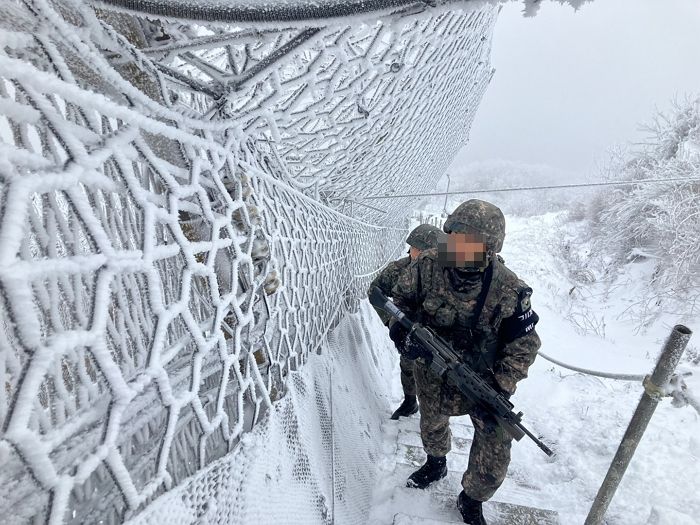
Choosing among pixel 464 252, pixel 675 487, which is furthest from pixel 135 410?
pixel 675 487

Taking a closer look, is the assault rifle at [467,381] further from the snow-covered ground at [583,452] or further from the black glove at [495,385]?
the snow-covered ground at [583,452]

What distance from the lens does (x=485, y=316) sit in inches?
75.3

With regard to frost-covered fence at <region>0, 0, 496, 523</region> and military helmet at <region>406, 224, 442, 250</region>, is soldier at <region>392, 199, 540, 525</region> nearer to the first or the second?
frost-covered fence at <region>0, 0, 496, 523</region>

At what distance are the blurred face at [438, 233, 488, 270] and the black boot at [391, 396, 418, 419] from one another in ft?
5.88

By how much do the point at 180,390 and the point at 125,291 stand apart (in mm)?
556

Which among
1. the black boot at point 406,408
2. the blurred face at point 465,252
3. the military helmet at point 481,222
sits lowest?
the black boot at point 406,408

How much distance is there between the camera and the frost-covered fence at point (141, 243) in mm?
647

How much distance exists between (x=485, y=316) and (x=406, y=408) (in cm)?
171

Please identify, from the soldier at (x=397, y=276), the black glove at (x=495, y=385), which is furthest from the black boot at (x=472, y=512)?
the soldier at (x=397, y=276)

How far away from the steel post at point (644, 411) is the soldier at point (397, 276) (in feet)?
4.26

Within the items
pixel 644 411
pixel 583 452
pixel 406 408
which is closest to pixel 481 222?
pixel 644 411

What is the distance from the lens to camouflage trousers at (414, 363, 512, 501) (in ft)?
6.52

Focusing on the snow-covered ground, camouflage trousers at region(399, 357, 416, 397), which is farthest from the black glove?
camouflage trousers at region(399, 357, 416, 397)

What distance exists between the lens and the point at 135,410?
2.93 ft
